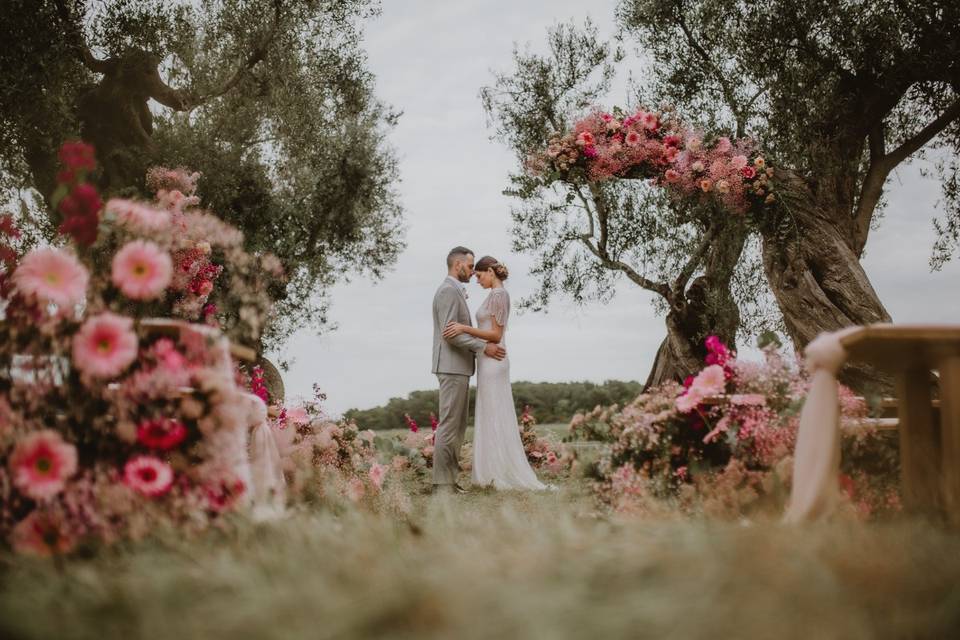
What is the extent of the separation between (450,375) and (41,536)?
20.5 ft

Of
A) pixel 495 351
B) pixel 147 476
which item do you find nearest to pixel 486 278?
pixel 495 351

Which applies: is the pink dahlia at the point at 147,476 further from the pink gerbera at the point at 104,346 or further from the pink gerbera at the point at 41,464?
the pink gerbera at the point at 104,346

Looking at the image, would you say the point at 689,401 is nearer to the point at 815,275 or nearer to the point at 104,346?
the point at 104,346

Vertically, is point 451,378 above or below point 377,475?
above

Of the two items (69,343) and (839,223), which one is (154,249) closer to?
(69,343)

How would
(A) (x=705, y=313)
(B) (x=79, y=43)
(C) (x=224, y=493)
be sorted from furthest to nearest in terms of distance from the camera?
(A) (x=705, y=313) → (B) (x=79, y=43) → (C) (x=224, y=493)

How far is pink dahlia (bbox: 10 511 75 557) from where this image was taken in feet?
9.78

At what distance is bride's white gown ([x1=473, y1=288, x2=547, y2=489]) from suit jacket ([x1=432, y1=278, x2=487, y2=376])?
0.78 m

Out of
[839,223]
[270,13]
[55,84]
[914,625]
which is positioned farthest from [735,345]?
[914,625]

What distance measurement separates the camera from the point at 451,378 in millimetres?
9094

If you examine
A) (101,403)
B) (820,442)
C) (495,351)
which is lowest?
(820,442)

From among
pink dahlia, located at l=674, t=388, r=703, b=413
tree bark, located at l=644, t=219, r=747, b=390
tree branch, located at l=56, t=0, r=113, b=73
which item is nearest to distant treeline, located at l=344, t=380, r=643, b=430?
tree bark, located at l=644, t=219, r=747, b=390

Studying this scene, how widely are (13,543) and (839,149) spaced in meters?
11.2

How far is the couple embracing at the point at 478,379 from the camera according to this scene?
906 centimetres
